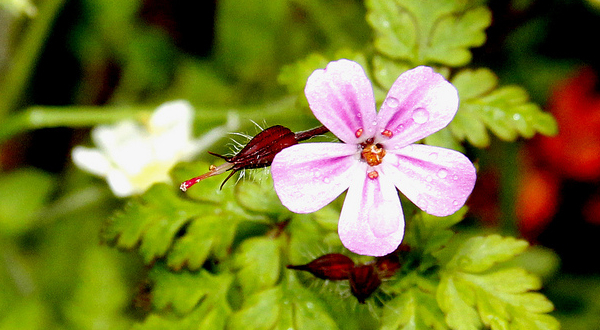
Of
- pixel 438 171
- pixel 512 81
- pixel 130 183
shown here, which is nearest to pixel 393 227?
pixel 438 171

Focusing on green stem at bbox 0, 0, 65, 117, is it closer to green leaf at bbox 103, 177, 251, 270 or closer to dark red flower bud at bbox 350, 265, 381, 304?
green leaf at bbox 103, 177, 251, 270

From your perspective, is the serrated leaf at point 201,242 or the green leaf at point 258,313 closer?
the green leaf at point 258,313

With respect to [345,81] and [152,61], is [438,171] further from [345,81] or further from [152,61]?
[152,61]

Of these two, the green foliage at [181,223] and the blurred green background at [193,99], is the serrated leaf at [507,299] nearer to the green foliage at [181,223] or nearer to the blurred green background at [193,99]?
the green foliage at [181,223]

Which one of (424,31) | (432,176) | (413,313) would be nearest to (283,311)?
(413,313)

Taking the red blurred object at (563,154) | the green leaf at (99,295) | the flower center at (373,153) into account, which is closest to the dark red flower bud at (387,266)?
the flower center at (373,153)
